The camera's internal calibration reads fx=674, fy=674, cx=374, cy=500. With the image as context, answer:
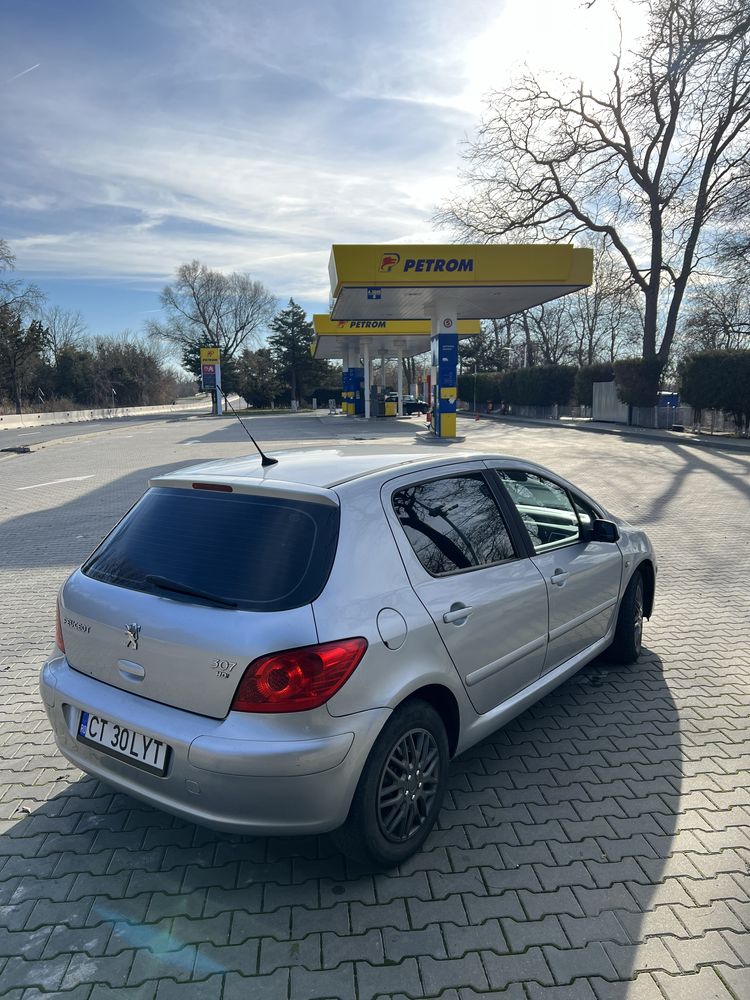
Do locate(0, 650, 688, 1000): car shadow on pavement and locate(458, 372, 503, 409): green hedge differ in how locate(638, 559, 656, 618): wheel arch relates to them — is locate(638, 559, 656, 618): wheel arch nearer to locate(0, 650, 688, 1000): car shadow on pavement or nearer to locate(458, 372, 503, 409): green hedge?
locate(0, 650, 688, 1000): car shadow on pavement

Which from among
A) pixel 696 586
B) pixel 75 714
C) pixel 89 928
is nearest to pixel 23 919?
pixel 89 928

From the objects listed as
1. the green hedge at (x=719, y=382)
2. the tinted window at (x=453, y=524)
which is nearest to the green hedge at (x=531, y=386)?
the green hedge at (x=719, y=382)

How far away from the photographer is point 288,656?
2285mm

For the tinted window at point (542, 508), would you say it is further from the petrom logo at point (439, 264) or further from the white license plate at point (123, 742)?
the petrom logo at point (439, 264)

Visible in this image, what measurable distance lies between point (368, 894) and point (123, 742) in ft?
3.57

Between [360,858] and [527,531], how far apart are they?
70.3 inches

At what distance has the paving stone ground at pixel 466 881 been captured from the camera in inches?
85.7

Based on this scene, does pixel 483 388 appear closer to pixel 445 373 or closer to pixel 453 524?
pixel 445 373

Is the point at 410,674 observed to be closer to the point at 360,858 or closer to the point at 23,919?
the point at 360,858

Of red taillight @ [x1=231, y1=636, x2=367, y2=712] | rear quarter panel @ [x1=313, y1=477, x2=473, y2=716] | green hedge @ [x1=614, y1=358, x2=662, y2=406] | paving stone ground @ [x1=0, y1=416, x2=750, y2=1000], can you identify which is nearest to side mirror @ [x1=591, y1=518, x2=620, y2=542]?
paving stone ground @ [x1=0, y1=416, x2=750, y2=1000]

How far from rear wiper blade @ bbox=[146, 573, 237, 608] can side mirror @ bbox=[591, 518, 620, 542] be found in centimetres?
232

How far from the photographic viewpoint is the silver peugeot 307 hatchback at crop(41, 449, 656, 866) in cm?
230

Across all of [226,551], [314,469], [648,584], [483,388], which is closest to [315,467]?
[314,469]

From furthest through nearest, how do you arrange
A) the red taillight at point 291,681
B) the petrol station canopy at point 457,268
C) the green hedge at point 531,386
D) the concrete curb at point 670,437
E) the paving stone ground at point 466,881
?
the green hedge at point 531,386 < the concrete curb at point 670,437 < the petrol station canopy at point 457,268 < the red taillight at point 291,681 < the paving stone ground at point 466,881
